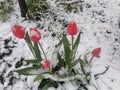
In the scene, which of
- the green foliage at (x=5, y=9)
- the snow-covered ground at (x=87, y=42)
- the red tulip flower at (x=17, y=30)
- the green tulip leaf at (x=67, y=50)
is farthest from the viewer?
the green foliage at (x=5, y=9)

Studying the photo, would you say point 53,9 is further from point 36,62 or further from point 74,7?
point 36,62

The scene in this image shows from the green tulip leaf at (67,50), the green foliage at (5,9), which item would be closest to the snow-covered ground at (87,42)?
the green foliage at (5,9)

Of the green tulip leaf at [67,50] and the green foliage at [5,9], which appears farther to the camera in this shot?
the green foliage at [5,9]

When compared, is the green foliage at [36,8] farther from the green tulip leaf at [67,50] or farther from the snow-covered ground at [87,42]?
the green tulip leaf at [67,50]

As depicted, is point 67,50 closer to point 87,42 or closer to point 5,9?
point 87,42

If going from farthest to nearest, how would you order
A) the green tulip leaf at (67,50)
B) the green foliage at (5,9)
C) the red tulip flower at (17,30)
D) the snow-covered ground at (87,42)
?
1. the green foliage at (5,9)
2. the snow-covered ground at (87,42)
3. the green tulip leaf at (67,50)
4. the red tulip flower at (17,30)

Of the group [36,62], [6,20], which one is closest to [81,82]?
[36,62]

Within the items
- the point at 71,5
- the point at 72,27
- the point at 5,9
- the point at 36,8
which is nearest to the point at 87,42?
the point at 71,5
